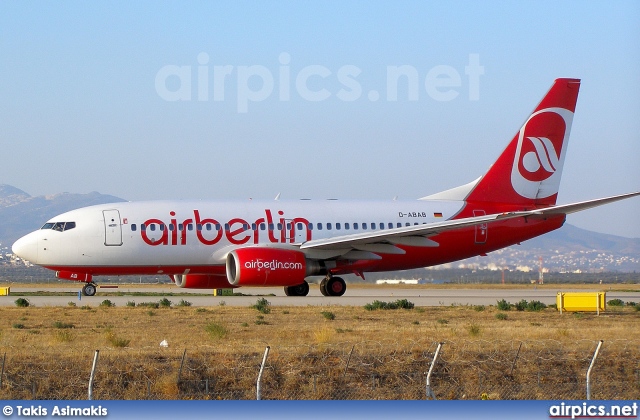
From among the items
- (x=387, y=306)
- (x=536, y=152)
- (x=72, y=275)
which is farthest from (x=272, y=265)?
(x=536, y=152)

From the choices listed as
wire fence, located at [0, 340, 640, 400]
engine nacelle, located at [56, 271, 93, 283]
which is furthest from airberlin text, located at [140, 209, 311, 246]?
wire fence, located at [0, 340, 640, 400]

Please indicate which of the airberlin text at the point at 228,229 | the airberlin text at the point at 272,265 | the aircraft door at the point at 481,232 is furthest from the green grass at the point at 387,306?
the aircraft door at the point at 481,232

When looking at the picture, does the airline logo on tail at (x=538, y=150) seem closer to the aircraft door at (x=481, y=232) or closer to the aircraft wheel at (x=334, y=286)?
the aircraft door at (x=481, y=232)

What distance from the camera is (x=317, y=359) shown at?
1791 cm

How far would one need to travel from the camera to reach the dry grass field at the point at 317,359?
16109 mm

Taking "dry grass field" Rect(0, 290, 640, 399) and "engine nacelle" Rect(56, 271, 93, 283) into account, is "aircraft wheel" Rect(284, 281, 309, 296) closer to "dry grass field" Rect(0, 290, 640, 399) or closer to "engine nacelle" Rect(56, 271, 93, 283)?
"engine nacelle" Rect(56, 271, 93, 283)

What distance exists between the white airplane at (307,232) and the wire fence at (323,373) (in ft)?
54.0

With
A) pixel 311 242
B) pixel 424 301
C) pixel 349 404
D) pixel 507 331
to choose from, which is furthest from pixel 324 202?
pixel 349 404

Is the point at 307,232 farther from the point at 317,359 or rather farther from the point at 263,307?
the point at 317,359

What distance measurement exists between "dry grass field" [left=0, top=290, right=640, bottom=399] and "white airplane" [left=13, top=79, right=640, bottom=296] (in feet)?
32.0

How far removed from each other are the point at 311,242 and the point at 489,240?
767 cm

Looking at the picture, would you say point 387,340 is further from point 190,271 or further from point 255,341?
point 190,271

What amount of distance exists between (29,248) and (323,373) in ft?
72.0

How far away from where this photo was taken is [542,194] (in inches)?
1620
